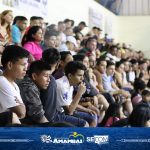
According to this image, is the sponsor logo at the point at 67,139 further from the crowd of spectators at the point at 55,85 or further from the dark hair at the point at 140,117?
the dark hair at the point at 140,117

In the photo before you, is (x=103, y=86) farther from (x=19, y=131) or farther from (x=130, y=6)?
(x=130, y=6)

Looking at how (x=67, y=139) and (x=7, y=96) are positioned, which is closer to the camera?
(x=67, y=139)

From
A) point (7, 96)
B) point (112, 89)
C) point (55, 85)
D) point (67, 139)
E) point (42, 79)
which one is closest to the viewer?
point (67, 139)

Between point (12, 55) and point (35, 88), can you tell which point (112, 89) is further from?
point (12, 55)

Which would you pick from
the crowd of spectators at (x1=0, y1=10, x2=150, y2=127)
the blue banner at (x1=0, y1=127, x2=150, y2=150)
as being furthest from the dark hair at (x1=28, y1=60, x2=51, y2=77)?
the blue banner at (x1=0, y1=127, x2=150, y2=150)

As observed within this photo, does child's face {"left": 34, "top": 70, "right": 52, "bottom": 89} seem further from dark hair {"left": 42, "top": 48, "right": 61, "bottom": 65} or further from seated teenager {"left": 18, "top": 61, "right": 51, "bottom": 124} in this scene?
dark hair {"left": 42, "top": 48, "right": 61, "bottom": 65}

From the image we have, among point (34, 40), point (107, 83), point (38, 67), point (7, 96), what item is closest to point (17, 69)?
Answer: point (7, 96)

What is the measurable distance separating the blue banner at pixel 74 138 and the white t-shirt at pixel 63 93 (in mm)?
2242

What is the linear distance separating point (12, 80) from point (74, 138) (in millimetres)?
1224

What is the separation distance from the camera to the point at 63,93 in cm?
441

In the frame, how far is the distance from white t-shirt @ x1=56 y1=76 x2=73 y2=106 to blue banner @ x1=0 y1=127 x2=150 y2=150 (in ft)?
7.35

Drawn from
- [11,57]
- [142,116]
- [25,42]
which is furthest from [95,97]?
[11,57]

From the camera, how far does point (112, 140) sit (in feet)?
6.89

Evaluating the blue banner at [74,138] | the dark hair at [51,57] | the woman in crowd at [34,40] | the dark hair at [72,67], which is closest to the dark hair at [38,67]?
the dark hair at [51,57]
